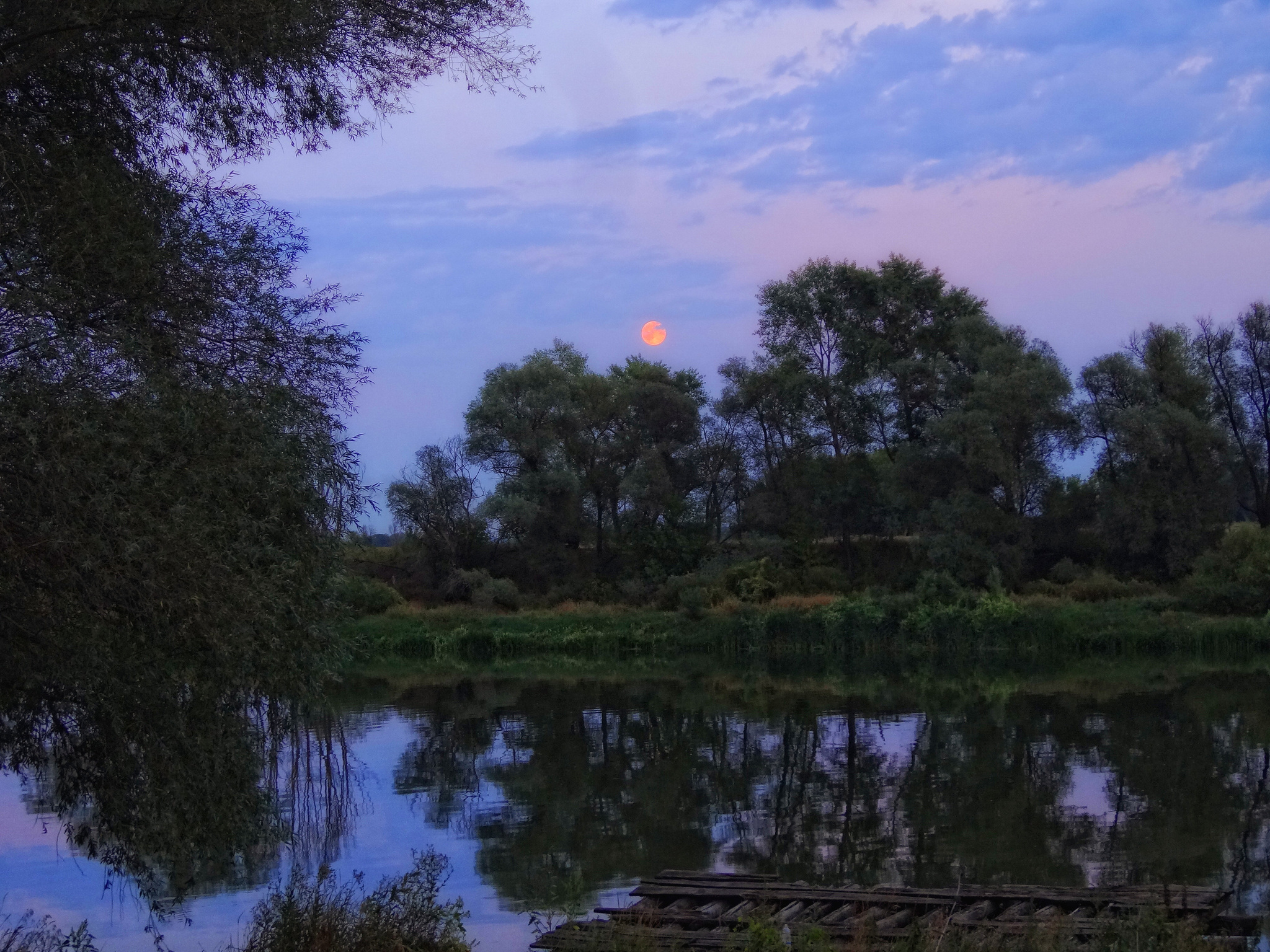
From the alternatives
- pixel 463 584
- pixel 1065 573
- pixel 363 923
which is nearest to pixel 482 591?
pixel 463 584

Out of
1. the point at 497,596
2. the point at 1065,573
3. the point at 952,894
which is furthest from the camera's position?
the point at 497,596

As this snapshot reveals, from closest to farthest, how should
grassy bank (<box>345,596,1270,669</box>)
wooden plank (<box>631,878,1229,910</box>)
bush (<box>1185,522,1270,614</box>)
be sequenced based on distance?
wooden plank (<box>631,878,1229,910</box>)
bush (<box>1185,522,1270,614</box>)
grassy bank (<box>345,596,1270,669</box>)

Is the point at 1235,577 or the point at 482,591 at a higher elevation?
the point at 482,591

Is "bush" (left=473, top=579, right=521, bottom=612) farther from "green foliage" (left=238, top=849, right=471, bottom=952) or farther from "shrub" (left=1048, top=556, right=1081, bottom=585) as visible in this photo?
"green foliage" (left=238, top=849, right=471, bottom=952)

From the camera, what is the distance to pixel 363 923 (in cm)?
951

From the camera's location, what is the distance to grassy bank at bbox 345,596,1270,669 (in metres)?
42.4

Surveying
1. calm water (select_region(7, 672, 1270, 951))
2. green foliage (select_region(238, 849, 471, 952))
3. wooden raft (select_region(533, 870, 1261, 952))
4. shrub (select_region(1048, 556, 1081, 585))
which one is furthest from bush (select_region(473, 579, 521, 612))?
green foliage (select_region(238, 849, 471, 952))

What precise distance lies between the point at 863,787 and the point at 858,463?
116 feet

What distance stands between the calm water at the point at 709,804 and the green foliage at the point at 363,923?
560mm

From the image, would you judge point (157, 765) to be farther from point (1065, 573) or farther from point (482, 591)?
point (482, 591)

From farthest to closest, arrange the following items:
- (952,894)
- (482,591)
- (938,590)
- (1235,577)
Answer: (482,591) → (938,590) → (1235,577) → (952,894)

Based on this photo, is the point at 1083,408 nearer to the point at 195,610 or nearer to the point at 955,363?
the point at 955,363

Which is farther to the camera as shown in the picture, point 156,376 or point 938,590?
point 938,590

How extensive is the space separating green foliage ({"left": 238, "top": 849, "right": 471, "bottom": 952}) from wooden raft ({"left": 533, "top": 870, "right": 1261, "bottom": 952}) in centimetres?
82
